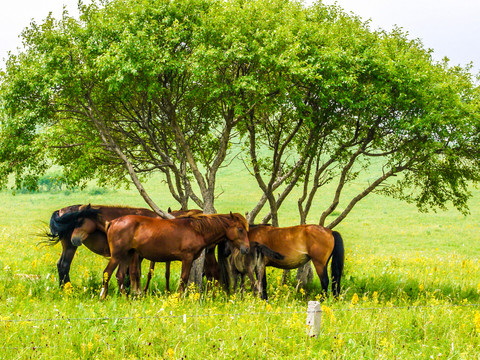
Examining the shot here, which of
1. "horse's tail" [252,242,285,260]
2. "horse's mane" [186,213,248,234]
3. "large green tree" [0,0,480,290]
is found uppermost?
"large green tree" [0,0,480,290]

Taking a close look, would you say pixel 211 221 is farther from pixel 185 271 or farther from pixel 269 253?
pixel 269 253

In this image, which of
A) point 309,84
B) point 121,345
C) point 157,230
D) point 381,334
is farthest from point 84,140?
point 381,334

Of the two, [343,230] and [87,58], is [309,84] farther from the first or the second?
[343,230]

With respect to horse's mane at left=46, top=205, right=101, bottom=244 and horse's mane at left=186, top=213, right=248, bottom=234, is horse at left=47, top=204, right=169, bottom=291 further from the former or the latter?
horse's mane at left=186, top=213, right=248, bottom=234

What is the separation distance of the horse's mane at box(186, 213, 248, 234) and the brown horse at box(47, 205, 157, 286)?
280 centimetres

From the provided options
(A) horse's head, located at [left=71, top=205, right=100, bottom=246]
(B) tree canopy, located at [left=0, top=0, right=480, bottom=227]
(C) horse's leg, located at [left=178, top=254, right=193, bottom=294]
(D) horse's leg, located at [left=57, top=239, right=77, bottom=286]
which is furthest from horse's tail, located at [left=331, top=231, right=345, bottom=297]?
(D) horse's leg, located at [left=57, top=239, right=77, bottom=286]

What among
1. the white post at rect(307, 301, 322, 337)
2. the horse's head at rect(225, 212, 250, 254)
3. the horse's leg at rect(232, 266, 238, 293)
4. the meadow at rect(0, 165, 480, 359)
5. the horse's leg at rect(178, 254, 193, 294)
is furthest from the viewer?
the horse's leg at rect(232, 266, 238, 293)

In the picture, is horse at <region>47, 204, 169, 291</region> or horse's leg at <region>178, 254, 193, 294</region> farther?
horse at <region>47, 204, 169, 291</region>

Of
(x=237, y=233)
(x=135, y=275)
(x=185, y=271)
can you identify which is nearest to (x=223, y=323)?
(x=185, y=271)

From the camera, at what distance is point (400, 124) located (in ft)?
40.2

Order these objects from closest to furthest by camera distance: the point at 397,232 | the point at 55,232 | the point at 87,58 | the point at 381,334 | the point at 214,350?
the point at 214,350, the point at 381,334, the point at 55,232, the point at 87,58, the point at 397,232

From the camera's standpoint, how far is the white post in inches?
276

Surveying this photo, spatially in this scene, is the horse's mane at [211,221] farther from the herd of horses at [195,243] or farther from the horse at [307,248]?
the horse at [307,248]

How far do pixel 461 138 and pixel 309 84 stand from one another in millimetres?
4446
